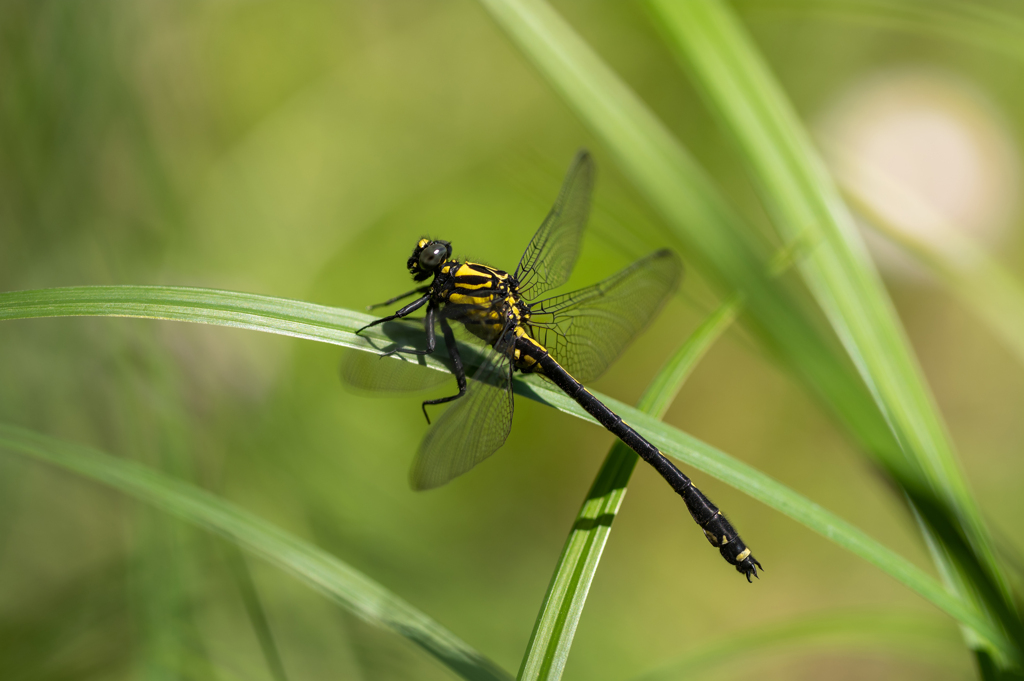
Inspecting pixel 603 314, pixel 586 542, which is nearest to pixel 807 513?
pixel 586 542

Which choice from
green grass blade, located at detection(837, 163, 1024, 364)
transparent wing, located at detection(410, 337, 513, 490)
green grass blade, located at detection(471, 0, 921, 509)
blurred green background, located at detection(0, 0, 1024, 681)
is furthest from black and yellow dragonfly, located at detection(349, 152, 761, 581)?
green grass blade, located at detection(837, 163, 1024, 364)

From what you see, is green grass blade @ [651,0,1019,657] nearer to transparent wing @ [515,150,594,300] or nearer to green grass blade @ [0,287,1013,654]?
green grass blade @ [0,287,1013,654]

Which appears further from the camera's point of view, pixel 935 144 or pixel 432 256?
pixel 935 144

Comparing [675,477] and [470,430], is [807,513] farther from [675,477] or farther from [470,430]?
[470,430]

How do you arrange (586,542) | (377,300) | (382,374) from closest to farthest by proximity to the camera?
(586,542), (382,374), (377,300)

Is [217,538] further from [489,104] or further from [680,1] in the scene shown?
[489,104]

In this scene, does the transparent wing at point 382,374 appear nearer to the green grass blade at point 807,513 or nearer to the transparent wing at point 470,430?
the transparent wing at point 470,430

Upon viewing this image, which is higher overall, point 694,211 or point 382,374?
point 382,374
